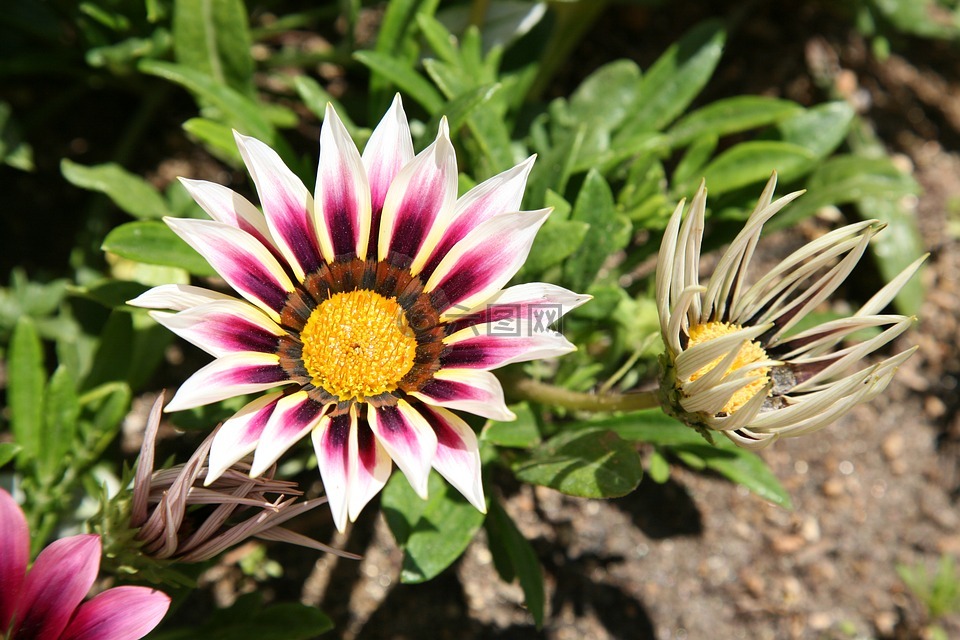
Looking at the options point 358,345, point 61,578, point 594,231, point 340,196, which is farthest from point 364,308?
point 61,578

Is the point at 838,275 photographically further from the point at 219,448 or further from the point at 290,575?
the point at 290,575

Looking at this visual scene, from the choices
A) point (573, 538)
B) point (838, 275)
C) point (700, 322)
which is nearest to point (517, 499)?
point (573, 538)

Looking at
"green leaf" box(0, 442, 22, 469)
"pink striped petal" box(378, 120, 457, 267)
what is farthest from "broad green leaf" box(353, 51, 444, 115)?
"green leaf" box(0, 442, 22, 469)

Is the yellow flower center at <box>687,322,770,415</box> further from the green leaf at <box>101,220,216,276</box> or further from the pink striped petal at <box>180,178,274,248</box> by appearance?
the green leaf at <box>101,220,216,276</box>

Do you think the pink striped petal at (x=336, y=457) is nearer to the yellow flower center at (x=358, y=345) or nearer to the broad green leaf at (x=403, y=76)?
the yellow flower center at (x=358, y=345)

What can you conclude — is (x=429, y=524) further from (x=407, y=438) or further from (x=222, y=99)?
(x=222, y=99)
